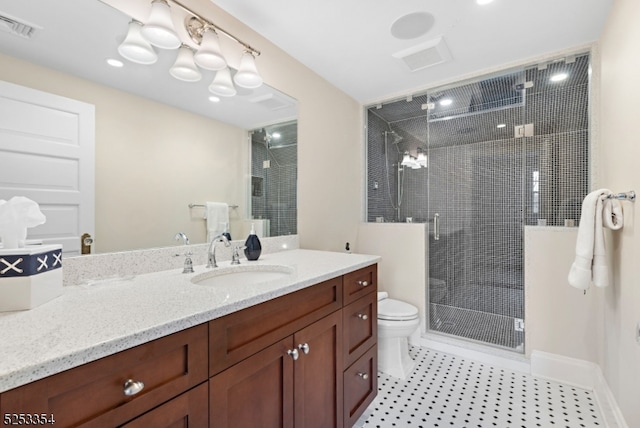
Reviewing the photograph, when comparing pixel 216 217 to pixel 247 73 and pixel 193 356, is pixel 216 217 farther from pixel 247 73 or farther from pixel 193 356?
pixel 193 356

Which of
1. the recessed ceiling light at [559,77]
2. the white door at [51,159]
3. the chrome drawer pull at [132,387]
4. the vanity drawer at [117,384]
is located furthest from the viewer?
the recessed ceiling light at [559,77]

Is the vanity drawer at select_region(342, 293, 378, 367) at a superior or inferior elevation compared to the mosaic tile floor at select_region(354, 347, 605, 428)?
superior

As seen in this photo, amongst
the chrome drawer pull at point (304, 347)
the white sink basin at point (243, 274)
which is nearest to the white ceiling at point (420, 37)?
the white sink basin at point (243, 274)

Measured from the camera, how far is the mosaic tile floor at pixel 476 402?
1594 millimetres

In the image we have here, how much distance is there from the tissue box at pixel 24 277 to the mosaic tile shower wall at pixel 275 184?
1073 mm

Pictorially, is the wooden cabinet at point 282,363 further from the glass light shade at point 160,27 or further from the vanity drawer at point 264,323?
the glass light shade at point 160,27

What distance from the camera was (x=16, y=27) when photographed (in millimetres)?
977

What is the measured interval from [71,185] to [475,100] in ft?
8.94

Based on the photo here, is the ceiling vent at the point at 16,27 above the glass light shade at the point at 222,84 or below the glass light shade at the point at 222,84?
below

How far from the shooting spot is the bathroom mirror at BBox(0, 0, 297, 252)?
40.4 inches

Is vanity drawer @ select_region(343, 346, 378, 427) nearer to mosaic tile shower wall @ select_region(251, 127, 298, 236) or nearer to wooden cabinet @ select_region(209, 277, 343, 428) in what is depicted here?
wooden cabinet @ select_region(209, 277, 343, 428)

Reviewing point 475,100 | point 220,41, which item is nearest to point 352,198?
point 475,100

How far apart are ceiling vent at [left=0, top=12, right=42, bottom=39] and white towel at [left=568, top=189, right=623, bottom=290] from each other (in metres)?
2.50

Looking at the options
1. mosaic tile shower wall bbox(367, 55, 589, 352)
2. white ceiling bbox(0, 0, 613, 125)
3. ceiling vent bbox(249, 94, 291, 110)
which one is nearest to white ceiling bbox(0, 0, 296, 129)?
white ceiling bbox(0, 0, 613, 125)
